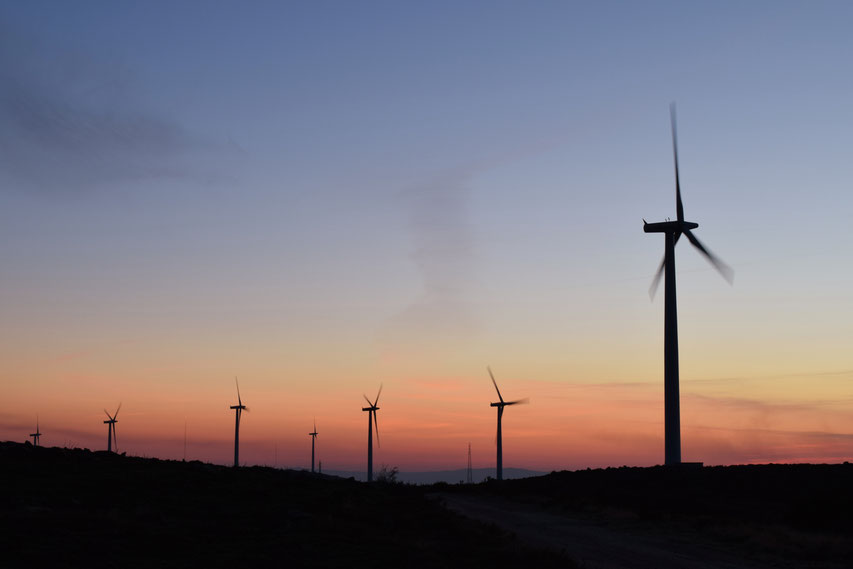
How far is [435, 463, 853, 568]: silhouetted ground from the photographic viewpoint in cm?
3619

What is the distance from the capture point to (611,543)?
39312 millimetres

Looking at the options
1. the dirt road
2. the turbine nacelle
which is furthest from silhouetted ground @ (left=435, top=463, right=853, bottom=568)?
the turbine nacelle

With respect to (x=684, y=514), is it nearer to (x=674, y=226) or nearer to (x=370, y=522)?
(x=370, y=522)

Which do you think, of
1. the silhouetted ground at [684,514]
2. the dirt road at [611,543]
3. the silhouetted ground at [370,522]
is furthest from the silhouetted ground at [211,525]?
the silhouetted ground at [684,514]

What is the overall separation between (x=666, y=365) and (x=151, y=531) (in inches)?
2190

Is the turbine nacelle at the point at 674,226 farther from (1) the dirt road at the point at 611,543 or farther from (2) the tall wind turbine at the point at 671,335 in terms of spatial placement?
(1) the dirt road at the point at 611,543

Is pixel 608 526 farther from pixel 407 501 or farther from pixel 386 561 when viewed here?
pixel 386 561

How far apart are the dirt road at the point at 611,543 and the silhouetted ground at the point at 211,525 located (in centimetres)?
242

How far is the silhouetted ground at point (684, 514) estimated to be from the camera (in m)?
36.2

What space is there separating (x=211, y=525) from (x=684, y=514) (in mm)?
28105

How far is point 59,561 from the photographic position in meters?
25.8

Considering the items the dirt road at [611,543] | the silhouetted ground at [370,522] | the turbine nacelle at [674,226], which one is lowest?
the dirt road at [611,543]

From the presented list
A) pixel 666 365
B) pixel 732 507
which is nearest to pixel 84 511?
pixel 732 507

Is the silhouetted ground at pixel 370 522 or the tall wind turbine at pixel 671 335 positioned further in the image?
the tall wind turbine at pixel 671 335
